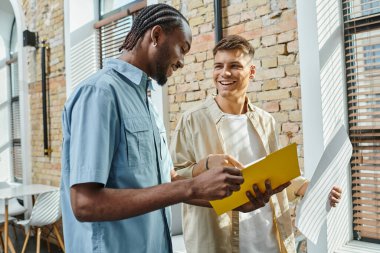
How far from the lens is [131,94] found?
1.15 m

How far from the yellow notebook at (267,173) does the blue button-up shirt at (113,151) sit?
210 millimetres

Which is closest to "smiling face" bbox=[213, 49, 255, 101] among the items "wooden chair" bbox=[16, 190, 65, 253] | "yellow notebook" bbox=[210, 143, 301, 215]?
"yellow notebook" bbox=[210, 143, 301, 215]

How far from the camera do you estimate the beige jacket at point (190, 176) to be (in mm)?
1570

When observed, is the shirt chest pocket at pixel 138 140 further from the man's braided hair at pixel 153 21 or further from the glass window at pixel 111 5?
the glass window at pixel 111 5

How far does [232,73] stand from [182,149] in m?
0.41

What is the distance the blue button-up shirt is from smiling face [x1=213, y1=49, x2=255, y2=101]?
585mm

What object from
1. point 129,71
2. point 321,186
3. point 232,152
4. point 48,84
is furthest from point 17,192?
point 321,186

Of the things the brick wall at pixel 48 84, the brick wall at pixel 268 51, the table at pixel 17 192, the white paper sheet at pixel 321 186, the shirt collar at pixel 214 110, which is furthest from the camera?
the brick wall at pixel 48 84

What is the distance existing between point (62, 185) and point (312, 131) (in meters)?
1.48

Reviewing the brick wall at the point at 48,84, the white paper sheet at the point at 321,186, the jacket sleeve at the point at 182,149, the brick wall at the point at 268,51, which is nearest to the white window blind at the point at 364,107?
the brick wall at the point at 268,51

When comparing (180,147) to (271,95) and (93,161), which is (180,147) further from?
(271,95)

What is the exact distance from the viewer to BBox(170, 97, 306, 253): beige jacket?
5.15 feet

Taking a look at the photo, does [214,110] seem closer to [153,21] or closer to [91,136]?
[153,21]

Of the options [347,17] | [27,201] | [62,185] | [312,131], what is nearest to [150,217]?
[62,185]
